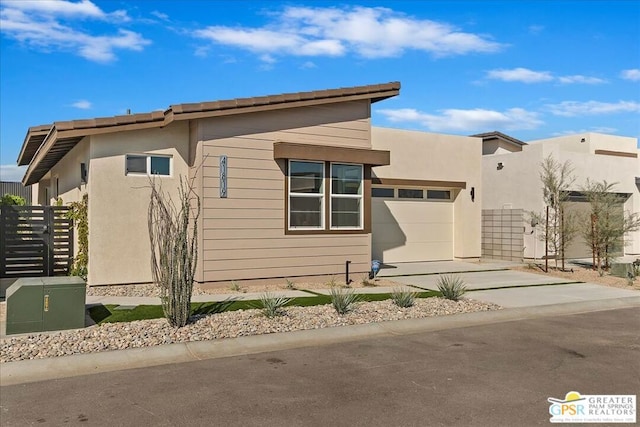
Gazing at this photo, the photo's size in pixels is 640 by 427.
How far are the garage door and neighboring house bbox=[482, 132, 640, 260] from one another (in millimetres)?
2596

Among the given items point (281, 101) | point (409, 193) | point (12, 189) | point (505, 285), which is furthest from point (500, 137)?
point (12, 189)

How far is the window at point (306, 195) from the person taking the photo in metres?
13.2

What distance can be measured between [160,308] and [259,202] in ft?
12.7

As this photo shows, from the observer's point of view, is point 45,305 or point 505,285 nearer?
point 45,305

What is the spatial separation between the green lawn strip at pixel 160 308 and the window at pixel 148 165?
3.48 meters

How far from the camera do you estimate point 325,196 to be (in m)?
13.5

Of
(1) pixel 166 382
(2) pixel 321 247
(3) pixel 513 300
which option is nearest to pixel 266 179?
(2) pixel 321 247

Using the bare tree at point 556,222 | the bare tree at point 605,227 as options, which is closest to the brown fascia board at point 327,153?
the bare tree at point 556,222

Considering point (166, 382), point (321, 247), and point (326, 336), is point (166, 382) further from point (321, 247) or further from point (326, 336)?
point (321, 247)

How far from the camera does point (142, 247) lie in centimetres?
1218

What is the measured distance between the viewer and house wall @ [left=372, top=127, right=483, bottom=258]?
1798cm

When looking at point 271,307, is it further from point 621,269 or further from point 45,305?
point 621,269

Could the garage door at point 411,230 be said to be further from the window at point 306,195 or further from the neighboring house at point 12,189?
the neighboring house at point 12,189

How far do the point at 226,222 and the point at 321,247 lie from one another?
2.57 meters
